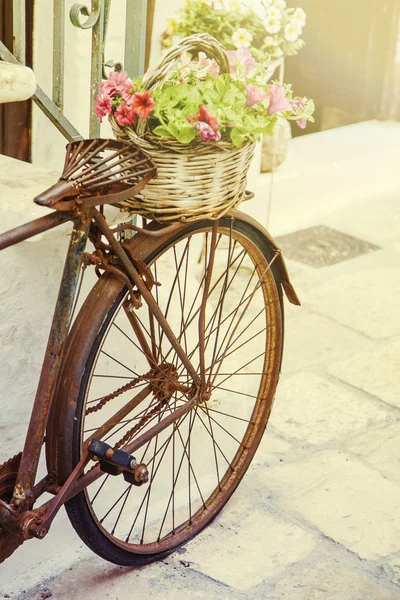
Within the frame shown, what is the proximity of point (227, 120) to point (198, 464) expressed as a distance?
1301 mm

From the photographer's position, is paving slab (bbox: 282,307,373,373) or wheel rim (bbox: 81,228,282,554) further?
paving slab (bbox: 282,307,373,373)

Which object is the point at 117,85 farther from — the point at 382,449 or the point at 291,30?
the point at 291,30

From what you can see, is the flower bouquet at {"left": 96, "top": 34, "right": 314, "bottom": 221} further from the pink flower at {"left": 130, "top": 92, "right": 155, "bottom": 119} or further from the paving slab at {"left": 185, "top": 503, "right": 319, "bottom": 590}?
the paving slab at {"left": 185, "top": 503, "right": 319, "bottom": 590}

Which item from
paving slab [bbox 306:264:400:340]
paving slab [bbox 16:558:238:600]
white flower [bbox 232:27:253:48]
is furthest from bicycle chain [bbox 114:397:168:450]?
white flower [bbox 232:27:253:48]

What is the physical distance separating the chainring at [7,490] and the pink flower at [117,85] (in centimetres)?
93

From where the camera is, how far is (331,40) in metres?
7.40

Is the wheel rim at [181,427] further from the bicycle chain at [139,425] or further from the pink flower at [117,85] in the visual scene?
the pink flower at [117,85]

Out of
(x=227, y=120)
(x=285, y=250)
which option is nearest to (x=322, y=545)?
(x=227, y=120)

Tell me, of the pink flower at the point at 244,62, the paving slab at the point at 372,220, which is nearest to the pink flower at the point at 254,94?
the pink flower at the point at 244,62

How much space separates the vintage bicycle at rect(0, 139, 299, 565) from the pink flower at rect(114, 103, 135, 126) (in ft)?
0.19

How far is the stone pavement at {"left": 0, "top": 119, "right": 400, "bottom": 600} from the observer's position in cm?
271

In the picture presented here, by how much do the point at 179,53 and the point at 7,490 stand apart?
45.3 inches

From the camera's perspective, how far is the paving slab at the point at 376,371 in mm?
3934

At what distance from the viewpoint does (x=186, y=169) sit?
89.4 inches
